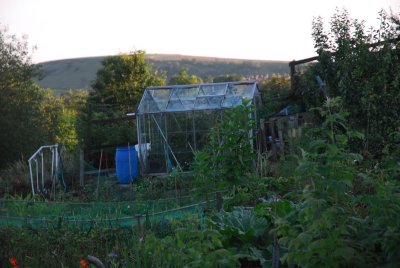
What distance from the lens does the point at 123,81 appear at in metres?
24.1

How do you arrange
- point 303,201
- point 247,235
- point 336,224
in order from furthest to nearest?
point 247,235
point 303,201
point 336,224

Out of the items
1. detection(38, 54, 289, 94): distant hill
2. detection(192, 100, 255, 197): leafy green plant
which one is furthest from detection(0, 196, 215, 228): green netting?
detection(38, 54, 289, 94): distant hill

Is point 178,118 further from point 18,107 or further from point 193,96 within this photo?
point 18,107

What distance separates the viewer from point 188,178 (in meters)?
12.7

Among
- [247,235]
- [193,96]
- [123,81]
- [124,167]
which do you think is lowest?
→ [124,167]

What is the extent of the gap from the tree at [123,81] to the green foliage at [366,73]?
1353 centimetres

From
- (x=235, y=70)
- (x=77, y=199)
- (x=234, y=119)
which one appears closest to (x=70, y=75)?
(x=235, y=70)

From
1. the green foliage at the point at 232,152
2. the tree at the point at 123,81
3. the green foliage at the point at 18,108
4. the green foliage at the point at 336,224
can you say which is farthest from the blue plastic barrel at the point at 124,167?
the green foliage at the point at 336,224

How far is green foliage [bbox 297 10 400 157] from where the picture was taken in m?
8.87

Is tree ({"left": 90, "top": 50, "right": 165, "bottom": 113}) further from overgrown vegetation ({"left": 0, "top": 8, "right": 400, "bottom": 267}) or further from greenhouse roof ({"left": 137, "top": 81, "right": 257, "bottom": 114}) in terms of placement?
overgrown vegetation ({"left": 0, "top": 8, "right": 400, "bottom": 267})

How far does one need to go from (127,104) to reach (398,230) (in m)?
21.2

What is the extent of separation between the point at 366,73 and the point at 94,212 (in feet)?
16.0

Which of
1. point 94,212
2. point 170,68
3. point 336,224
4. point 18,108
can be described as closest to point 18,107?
point 18,108

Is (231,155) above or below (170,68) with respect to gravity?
below
